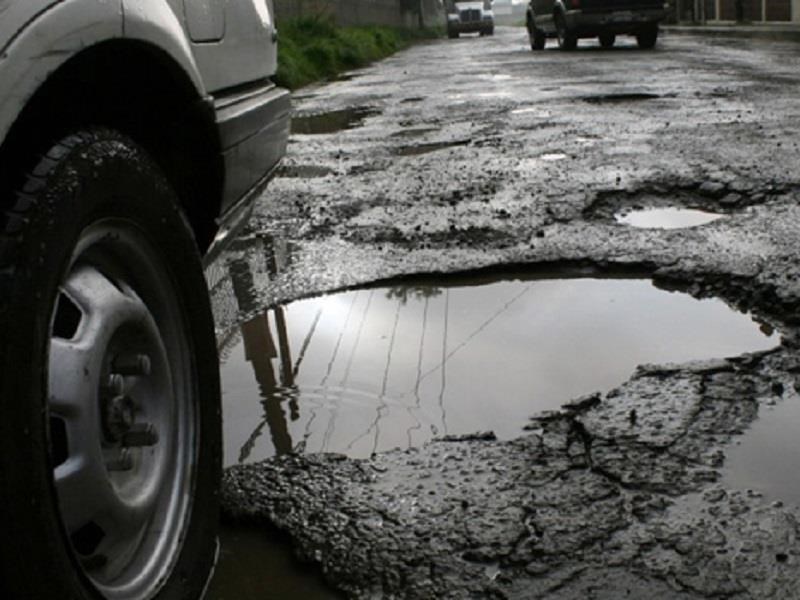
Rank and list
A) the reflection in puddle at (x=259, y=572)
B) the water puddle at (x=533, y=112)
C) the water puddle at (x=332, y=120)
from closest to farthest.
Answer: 1. the reflection in puddle at (x=259, y=572)
2. the water puddle at (x=533, y=112)
3. the water puddle at (x=332, y=120)

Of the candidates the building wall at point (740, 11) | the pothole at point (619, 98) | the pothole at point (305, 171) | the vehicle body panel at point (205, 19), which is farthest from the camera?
the building wall at point (740, 11)

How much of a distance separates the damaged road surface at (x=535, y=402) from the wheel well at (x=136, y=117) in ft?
2.34

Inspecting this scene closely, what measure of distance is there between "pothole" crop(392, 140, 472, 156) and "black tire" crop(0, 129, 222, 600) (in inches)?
231

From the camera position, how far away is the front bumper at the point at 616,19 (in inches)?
793

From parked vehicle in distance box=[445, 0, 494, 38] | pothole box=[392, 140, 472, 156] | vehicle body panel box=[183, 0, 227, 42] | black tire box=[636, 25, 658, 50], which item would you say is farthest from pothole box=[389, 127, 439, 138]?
parked vehicle in distance box=[445, 0, 494, 38]

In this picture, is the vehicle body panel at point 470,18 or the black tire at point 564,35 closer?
the black tire at point 564,35

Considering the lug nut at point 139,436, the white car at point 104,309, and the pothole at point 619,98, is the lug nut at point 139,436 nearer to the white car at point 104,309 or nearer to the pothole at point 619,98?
the white car at point 104,309

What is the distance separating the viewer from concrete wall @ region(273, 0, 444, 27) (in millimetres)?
24095

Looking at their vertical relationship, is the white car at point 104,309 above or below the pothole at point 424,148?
above

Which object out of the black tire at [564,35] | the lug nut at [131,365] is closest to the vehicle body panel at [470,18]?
the black tire at [564,35]

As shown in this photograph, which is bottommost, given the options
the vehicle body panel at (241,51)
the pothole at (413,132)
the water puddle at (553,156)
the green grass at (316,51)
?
the pothole at (413,132)

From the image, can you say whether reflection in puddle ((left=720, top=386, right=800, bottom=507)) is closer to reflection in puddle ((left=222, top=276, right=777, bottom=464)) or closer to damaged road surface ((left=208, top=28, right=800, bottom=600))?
damaged road surface ((left=208, top=28, right=800, bottom=600))

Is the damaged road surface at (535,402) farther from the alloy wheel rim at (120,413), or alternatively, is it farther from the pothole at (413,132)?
the pothole at (413,132)

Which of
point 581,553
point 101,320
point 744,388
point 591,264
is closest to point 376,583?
point 581,553
